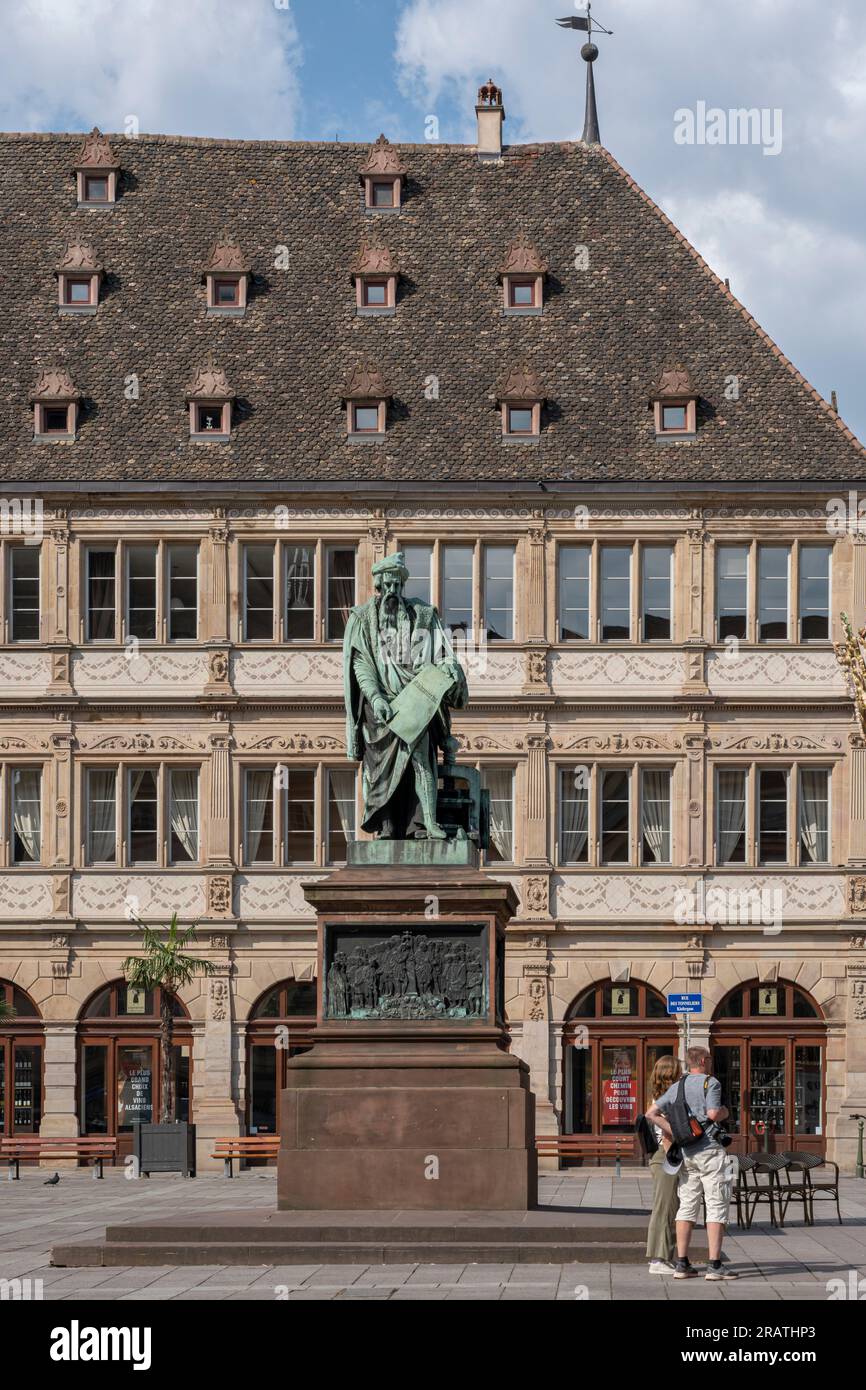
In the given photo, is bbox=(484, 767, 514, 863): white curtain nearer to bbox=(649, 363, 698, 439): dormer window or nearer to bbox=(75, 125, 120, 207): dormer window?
bbox=(649, 363, 698, 439): dormer window

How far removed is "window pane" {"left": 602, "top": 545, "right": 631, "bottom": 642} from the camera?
42.7 m

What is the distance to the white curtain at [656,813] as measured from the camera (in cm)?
4231

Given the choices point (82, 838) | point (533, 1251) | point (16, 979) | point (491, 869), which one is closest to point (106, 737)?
point (82, 838)

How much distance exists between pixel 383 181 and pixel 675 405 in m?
8.04

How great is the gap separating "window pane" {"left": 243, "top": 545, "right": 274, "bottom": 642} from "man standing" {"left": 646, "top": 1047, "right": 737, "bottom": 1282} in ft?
86.4

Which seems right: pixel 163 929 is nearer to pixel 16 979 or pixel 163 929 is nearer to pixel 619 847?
pixel 16 979

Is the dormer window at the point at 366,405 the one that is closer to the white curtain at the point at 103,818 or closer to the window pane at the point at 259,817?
the window pane at the point at 259,817

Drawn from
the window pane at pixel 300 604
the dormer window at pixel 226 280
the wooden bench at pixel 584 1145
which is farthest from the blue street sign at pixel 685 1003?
the dormer window at pixel 226 280

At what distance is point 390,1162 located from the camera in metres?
19.9

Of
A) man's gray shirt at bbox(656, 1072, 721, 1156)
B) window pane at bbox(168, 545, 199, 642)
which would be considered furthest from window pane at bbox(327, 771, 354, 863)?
man's gray shirt at bbox(656, 1072, 721, 1156)

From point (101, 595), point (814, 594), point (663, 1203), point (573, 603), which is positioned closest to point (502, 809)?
point (573, 603)

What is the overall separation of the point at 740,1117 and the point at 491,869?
5.78 m

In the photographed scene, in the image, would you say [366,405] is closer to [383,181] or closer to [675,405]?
[675,405]

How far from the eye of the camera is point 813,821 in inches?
1660
